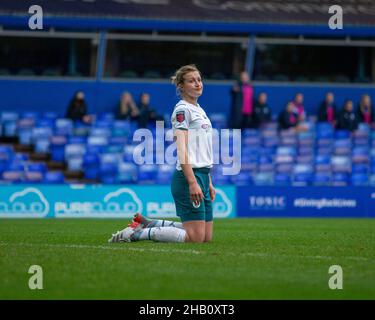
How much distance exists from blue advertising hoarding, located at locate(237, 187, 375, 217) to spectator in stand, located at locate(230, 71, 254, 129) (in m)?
3.69

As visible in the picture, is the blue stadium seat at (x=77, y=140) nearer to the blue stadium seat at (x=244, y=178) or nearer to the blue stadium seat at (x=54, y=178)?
the blue stadium seat at (x=54, y=178)

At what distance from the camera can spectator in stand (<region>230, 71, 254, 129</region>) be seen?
29.3 m

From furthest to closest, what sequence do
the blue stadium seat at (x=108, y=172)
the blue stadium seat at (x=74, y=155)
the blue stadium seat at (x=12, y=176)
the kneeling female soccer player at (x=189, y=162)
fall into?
the blue stadium seat at (x=74, y=155) < the blue stadium seat at (x=108, y=172) < the blue stadium seat at (x=12, y=176) < the kneeling female soccer player at (x=189, y=162)

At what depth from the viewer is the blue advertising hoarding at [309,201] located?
86.3 ft

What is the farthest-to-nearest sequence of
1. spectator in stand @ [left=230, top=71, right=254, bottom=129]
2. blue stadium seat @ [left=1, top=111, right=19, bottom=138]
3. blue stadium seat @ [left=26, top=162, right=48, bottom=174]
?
spectator in stand @ [left=230, top=71, right=254, bottom=129] < blue stadium seat @ [left=1, top=111, right=19, bottom=138] < blue stadium seat @ [left=26, top=162, right=48, bottom=174]

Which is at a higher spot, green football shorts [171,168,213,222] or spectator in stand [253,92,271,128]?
spectator in stand [253,92,271,128]

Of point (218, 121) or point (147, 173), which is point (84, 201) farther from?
point (218, 121)

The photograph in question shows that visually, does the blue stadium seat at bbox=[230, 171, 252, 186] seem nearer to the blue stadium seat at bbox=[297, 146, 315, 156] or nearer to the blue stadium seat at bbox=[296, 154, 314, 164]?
the blue stadium seat at bbox=[296, 154, 314, 164]

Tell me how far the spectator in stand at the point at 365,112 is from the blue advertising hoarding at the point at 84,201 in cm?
725

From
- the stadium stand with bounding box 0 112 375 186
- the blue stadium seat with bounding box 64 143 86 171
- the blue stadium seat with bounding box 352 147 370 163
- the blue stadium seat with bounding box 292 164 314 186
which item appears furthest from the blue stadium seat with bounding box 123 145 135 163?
the blue stadium seat with bounding box 352 147 370 163

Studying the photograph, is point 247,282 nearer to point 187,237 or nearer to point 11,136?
point 187,237

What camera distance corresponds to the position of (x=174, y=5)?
30.6 m

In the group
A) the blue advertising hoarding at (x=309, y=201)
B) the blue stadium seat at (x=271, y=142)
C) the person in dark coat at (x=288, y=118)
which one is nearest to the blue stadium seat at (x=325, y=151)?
the person in dark coat at (x=288, y=118)

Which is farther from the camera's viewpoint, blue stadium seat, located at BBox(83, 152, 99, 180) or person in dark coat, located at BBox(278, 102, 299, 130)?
person in dark coat, located at BBox(278, 102, 299, 130)
